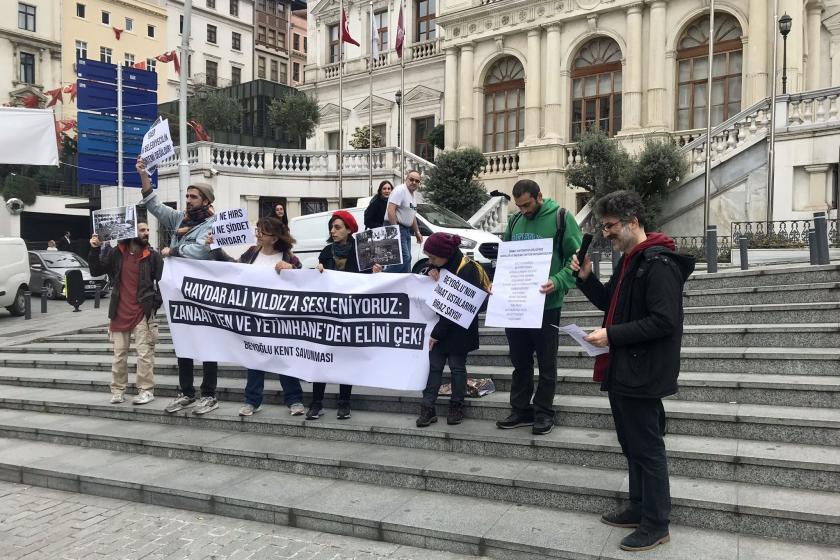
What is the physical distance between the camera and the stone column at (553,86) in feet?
85.6

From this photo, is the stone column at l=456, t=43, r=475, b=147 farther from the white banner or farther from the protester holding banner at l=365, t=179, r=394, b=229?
the white banner

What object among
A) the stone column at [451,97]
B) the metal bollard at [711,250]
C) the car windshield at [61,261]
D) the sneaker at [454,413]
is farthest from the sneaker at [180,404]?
the stone column at [451,97]

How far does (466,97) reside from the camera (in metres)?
29.0

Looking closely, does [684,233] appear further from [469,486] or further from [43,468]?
[43,468]

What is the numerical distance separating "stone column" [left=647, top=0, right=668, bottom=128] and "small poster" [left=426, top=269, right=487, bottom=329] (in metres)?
20.0

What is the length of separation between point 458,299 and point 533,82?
73.7 feet

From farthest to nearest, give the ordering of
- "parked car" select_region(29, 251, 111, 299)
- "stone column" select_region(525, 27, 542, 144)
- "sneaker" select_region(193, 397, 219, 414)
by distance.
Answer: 1. "stone column" select_region(525, 27, 542, 144)
2. "parked car" select_region(29, 251, 111, 299)
3. "sneaker" select_region(193, 397, 219, 414)

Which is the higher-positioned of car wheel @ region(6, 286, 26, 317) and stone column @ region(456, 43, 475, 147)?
stone column @ region(456, 43, 475, 147)

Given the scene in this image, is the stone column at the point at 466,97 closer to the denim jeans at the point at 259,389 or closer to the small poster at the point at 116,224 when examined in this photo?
the small poster at the point at 116,224

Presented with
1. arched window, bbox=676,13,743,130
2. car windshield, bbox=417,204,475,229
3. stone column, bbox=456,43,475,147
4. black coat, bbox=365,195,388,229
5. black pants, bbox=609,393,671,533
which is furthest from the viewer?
stone column, bbox=456,43,475,147

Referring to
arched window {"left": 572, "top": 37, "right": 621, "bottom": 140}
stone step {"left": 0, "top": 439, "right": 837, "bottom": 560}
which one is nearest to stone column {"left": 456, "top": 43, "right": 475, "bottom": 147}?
arched window {"left": 572, "top": 37, "right": 621, "bottom": 140}

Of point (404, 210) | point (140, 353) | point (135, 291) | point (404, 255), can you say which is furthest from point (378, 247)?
point (140, 353)

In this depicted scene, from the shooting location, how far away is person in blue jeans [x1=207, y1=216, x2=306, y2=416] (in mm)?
7012

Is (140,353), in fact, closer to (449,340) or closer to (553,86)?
(449,340)
